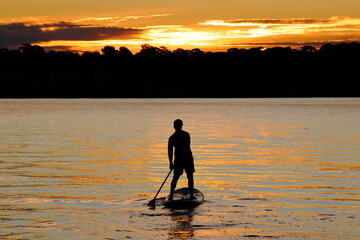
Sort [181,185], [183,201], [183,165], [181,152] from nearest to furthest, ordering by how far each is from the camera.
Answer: [183,201], [181,152], [183,165], [181,185]

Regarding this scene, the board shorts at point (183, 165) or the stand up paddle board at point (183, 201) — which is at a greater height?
the board shorts at point (183, 165)

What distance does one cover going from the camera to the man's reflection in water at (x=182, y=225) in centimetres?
1548

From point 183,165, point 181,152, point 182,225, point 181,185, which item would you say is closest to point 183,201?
point 183,165

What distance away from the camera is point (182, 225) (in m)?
16.7

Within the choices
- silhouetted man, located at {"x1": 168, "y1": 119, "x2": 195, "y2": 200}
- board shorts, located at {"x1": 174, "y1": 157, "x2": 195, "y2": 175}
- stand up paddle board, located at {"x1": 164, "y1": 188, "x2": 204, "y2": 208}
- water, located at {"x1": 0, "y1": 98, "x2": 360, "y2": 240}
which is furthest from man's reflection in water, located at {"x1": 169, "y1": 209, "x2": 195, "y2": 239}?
board shorts, located at {"x1": 174, "y1": 157, "x2": 195, "y2": 175}

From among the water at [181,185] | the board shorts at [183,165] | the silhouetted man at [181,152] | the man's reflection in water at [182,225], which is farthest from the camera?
the board shorts at [183,165]

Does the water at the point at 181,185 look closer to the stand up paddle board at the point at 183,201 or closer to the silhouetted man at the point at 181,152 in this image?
the stand up paddle board at the point at 183,201

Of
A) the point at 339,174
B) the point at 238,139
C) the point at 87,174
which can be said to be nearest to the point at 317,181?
the point at 339,174

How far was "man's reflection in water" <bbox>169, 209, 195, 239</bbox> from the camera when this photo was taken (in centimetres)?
1548

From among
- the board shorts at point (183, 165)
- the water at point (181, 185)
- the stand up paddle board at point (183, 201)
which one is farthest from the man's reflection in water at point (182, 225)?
the board shorts at point (183, 165)

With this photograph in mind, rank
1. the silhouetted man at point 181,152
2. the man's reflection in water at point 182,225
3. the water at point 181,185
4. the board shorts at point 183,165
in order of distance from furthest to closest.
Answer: the board shorts at point 183,165
the silhouetted man at point 181,152
the water at point 181,185
the man's reflection in water at point 182,225

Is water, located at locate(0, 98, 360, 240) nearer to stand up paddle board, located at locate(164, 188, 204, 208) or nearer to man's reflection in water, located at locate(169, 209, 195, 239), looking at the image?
man's reflection in water, located at locate(169, 209, 195, 239)

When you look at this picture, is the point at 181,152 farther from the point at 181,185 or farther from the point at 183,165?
the point at 181,185

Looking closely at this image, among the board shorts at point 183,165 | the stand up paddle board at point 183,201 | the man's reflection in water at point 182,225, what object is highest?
the board shorts at point 183,165
